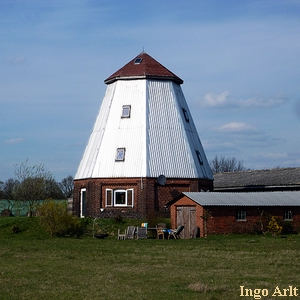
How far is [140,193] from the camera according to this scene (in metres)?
48.8

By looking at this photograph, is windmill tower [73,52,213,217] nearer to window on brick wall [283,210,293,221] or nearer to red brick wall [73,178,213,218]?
red brick wall [73,178,213,218]

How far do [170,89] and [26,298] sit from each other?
37565mm

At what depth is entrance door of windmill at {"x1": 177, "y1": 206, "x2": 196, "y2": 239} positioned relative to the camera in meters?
42.1

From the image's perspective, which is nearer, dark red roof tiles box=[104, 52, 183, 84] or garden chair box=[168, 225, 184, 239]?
garden chair box=[168, 225, 184, 239]

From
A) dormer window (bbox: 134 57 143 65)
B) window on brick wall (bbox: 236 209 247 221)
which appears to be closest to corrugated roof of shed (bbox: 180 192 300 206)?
window on brick wall (bbox: 236 209 247 221)

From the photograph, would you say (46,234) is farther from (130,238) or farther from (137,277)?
(137,277)

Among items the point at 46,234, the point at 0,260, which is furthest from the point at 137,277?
the point at 46,234

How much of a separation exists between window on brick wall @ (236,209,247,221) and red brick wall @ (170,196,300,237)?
0.48ft

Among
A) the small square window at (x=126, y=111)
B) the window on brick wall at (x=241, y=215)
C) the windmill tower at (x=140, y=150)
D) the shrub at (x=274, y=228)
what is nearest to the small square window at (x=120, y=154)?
the windmill tower at (x=140, y=150)

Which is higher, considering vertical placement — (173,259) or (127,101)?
(127,101)

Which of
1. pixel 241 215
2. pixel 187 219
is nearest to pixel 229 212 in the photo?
pixel 241 215

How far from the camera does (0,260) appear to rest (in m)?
26.0

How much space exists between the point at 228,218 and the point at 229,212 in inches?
15.7

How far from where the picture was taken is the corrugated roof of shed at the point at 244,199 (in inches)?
1641
